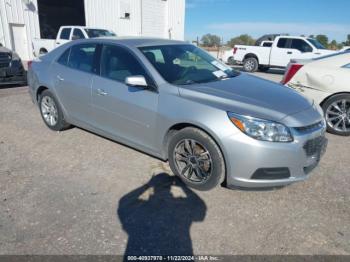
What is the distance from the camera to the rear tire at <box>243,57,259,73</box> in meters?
16.0

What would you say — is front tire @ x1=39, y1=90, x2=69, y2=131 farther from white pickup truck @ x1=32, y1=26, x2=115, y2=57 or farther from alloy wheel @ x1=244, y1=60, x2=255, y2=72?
alloy wheel @ x1=244, y1=60, x2=255, y2=72

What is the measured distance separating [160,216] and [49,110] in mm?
3243

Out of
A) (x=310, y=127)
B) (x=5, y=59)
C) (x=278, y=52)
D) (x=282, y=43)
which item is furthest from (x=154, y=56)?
(x=282, y=43)

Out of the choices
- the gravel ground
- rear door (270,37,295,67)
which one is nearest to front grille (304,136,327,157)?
the gravel ground

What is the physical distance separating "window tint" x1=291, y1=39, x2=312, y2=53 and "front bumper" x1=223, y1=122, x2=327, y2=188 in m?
12.7

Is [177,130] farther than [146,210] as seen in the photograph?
Yes

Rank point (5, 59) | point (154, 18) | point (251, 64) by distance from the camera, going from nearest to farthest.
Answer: point (5, 59)
point (251, 64)
point (154, 18)

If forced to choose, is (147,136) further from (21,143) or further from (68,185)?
(21,143)

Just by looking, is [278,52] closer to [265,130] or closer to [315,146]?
[315,146]

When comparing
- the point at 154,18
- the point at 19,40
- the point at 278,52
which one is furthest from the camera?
the point at 154,18

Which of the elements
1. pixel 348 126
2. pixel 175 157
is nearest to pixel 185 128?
pixel 175 157

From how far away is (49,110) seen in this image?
528cm

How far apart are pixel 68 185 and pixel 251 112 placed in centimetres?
220

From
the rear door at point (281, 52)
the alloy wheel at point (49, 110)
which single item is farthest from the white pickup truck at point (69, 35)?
the alloy wheel at point (49, 110)
